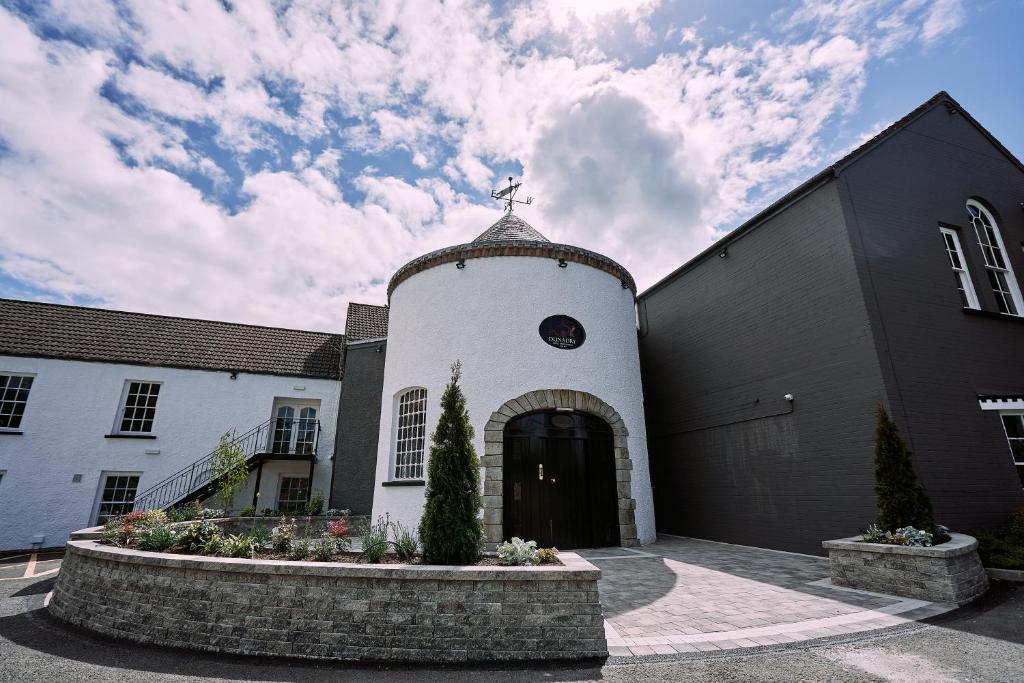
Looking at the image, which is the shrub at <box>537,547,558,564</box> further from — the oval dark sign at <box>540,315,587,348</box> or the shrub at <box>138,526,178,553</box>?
the oval dark sign at <box>540,315,587,348</box>

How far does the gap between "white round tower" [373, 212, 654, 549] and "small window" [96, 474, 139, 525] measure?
884 cm

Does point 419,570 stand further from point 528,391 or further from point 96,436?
point 96,436

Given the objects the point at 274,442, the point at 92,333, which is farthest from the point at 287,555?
the point at 92,333

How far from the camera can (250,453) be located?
15.5m

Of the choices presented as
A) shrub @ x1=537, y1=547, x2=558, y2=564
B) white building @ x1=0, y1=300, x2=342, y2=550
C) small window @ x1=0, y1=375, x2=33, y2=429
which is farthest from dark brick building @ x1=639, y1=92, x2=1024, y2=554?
small window @ x1=0, y1=375, x2=33, y2=429

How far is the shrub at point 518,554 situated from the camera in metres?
5.27

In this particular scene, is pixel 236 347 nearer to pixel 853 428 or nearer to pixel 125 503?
pixel 125 503

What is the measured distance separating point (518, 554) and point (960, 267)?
12.3m

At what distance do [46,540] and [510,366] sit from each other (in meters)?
14.3

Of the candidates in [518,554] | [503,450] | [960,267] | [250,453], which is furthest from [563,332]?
[250,453]

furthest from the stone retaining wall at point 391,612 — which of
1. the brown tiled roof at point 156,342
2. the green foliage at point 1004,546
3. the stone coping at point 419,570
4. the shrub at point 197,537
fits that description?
the brown tiled roof at point 156,342

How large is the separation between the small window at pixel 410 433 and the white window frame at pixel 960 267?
12.4m

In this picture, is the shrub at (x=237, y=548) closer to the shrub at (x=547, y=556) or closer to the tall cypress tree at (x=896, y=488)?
the shrub at (x=547, y=556)

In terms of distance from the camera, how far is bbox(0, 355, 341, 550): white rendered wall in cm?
1362
